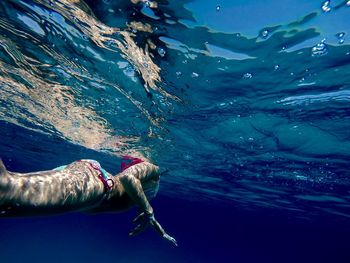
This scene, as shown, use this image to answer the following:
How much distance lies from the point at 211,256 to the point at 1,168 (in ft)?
524

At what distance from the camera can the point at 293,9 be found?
22.6ft

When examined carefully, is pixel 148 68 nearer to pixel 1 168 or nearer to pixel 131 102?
pixel 131 102

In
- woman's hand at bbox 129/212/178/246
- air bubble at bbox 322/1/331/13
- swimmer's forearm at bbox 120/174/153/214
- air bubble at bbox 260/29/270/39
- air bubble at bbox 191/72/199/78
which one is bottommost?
woman's hand at bbox 129/212/178/246

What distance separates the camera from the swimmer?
13.2 feet

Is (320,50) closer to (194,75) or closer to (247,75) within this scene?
(247,75)

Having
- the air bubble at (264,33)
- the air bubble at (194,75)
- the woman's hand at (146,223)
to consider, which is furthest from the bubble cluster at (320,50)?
the woman's hand at (146,223)

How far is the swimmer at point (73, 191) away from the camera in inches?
158

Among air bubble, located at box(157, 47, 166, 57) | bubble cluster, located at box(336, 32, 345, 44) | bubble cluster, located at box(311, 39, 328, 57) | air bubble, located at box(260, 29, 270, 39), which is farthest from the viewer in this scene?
air bubble, located at box(157, 47, 166, 57)

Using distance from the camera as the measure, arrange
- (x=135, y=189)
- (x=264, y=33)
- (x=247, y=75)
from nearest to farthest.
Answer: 1. (x=135, y=189)
2. (x=264, y=33)
3. (x=247, y=75)

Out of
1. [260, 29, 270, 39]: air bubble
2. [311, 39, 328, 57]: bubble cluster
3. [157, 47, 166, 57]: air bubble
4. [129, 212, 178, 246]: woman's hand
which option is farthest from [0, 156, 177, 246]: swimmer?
[311, 39, 328, 57]: bubble cluster

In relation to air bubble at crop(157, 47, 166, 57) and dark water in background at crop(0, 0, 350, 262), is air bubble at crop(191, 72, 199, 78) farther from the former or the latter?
air bubble at crop(157, 47, 166, 57)

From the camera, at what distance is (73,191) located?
185 inches

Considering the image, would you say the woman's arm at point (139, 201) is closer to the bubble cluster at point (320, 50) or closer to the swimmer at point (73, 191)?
the swimmer at point (73, 191)

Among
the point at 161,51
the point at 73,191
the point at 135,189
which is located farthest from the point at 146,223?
the point at 161,51
